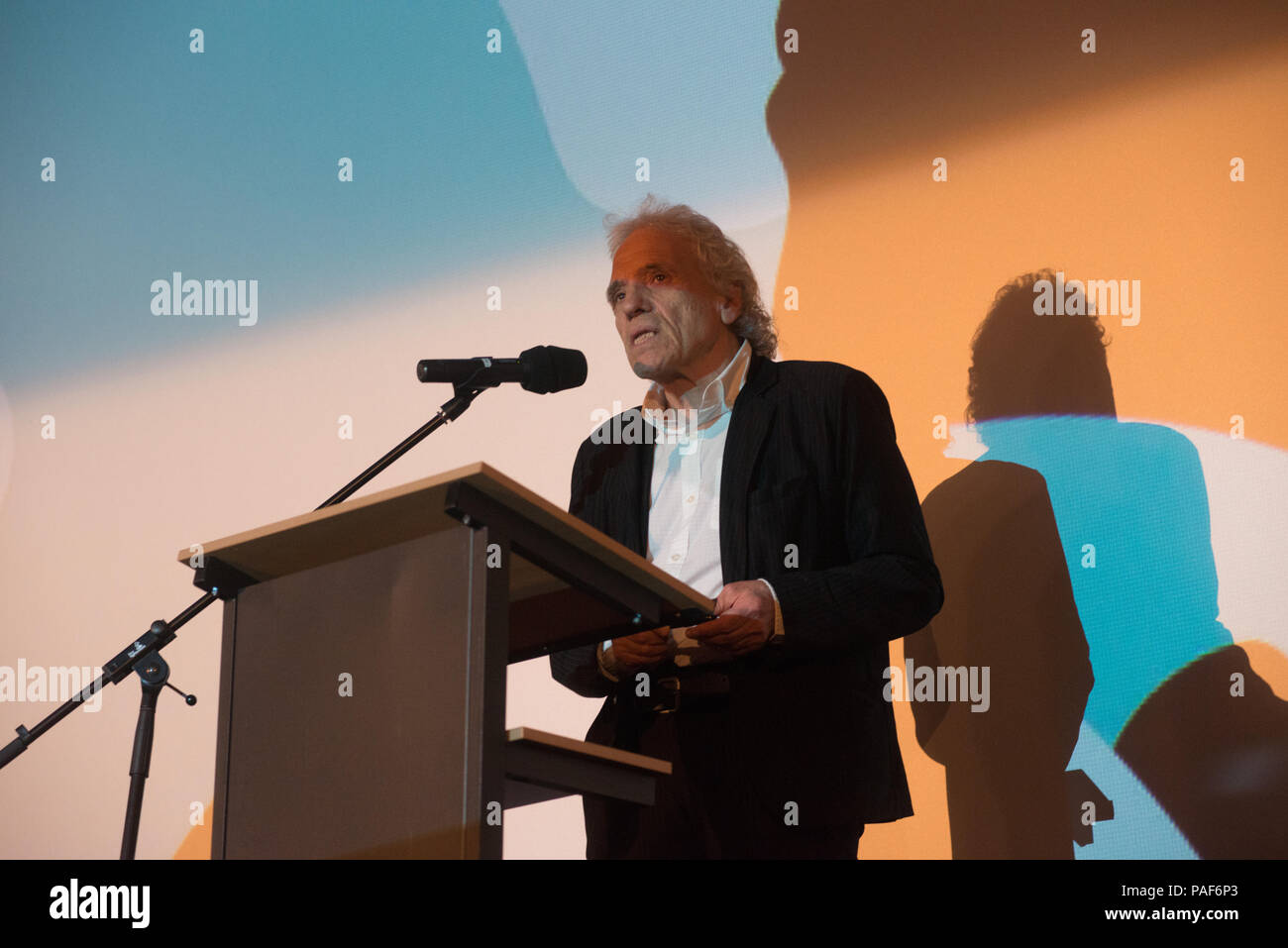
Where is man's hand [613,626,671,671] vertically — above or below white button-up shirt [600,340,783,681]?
below

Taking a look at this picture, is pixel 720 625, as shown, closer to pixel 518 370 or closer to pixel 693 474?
pixel 693 474

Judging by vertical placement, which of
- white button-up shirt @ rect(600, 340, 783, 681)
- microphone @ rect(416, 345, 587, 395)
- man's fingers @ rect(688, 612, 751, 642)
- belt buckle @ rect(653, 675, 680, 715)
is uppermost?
microphone @ rect(416, 345, 587, 395)

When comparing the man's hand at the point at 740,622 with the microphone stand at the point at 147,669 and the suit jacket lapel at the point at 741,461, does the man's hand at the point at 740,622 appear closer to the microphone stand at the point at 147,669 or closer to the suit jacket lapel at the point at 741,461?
the suit jacket lapel at the point at 741,461

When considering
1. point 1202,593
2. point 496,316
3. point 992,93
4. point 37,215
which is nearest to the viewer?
point 1202,593

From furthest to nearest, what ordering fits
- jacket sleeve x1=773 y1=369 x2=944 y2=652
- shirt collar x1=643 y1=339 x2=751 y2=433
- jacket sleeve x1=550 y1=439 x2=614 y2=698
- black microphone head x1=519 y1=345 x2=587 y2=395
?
shirt collar x1=643 y1=339 x2=751 y2=433 < black microphone head x1=519 y1=345 x2=587 y2=395 < jacket sleeve x1=550 y1=439 x2=614 y2=698 < jacket sleeve x1=773 y1=369 x2=944 y2=652

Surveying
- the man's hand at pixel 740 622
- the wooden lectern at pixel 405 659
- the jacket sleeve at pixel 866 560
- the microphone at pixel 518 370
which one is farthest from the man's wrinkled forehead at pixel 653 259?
the wooden lectern at pixel 405 659

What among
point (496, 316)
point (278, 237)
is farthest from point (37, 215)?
point (496, 316)

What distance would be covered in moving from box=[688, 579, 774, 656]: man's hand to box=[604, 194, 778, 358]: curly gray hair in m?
0.80

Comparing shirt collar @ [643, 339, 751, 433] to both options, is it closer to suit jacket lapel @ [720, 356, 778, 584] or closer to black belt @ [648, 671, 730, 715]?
suit jacket lapel @ [720, 356, 778, 584]

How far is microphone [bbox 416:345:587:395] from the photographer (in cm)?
238

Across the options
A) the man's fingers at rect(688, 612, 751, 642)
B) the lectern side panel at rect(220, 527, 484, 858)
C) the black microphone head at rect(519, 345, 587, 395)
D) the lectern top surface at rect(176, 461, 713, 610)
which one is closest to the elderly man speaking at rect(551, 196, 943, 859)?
the man's fingers at rect(688, 612, 751, 642)

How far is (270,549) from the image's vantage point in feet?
6.10

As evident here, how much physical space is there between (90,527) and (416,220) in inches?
48.4

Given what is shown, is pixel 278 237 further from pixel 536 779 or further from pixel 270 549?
pixel 536 779
